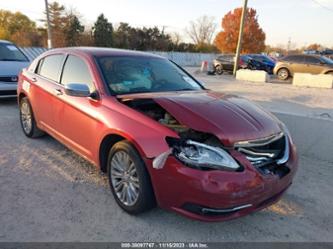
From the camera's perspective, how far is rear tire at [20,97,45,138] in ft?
16.5

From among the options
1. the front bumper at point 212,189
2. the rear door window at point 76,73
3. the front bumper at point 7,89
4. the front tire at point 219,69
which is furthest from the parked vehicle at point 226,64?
the front bumper at point 212,189

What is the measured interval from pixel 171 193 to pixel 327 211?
77.9 inches

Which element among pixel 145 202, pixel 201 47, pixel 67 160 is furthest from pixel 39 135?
pixel 201 47

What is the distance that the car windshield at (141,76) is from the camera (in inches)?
140

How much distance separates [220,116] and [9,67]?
698 cm

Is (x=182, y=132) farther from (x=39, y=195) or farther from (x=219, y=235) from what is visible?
(x=39, y=195)

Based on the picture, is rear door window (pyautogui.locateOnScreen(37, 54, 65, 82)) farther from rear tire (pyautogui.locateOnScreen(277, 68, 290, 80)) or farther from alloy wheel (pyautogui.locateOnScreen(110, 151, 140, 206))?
rear tire (pyautogui.locateOnScreen(277, 68, 290, 80))

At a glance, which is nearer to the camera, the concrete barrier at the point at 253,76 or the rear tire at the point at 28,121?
the rear tire at the point at 28,121

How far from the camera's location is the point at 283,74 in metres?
17.2

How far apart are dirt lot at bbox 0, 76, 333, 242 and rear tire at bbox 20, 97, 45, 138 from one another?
0.42 m

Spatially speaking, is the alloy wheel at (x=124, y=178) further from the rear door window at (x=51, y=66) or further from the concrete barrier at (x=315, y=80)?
the concrete barrier at (x=315, y=80)

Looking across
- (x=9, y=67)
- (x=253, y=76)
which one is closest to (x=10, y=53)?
(x=9, y=67)

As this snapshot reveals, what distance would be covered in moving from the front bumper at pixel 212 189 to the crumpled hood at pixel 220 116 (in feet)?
0.78

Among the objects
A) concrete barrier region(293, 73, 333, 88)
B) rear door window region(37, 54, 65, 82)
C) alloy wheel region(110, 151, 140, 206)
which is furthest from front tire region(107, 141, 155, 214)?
concrete barrier region(293, 73, 333, 88)
